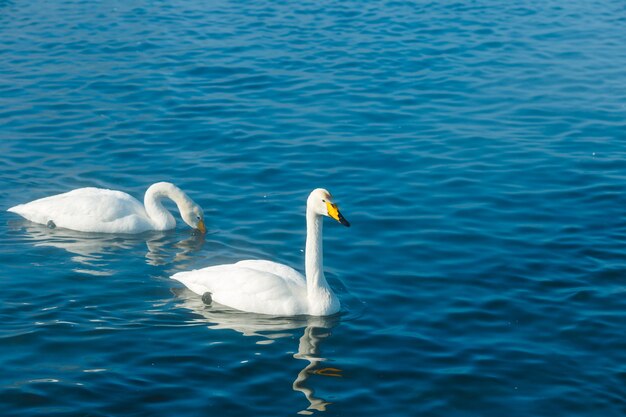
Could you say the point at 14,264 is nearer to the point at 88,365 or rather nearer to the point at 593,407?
the point at 88,365

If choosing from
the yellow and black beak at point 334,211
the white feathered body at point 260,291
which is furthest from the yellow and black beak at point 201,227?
the yellow and black beak at point 334,211

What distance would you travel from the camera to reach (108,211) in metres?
16.3

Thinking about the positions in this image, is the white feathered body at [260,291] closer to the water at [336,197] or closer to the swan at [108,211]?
the water at [336,197]

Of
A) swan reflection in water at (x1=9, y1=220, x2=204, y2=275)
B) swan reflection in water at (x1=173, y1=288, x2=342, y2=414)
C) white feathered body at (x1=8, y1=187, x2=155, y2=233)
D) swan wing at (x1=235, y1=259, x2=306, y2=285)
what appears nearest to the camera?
swan reflection in water at (x1=173, y1=288, x2=342, y2=414)

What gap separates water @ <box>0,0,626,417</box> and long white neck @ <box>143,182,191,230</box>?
386 mm

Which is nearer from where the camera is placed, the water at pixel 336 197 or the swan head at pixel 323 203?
the water at pixel 336 197

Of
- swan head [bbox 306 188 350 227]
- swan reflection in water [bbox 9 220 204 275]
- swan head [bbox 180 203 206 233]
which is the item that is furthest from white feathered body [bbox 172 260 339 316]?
swan head [bbox 180 203 206 233]

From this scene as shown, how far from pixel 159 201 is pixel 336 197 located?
116 inches

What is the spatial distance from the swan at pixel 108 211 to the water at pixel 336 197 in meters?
0.25

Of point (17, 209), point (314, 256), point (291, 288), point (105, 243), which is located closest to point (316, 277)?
point (314, 256)

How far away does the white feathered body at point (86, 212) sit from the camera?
53.3 feet

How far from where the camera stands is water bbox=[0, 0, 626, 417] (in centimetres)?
1169

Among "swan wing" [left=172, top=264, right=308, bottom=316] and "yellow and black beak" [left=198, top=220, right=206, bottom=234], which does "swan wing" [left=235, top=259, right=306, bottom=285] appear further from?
"yellow and black beak" [left=198, top=220, right=206, bottom=234]

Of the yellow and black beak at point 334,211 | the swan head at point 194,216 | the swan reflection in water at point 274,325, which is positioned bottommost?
the swan reflection in water at point 274,325
